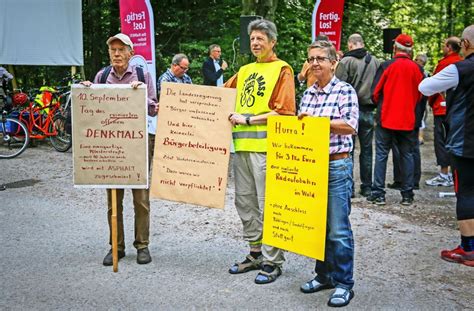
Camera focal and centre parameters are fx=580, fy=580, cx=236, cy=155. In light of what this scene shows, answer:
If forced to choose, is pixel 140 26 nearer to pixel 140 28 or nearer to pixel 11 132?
pixel 140 28

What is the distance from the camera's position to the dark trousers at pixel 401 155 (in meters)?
7.95

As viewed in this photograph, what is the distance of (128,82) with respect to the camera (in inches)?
207

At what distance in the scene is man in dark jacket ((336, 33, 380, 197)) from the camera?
827 centimetres

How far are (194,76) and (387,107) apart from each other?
7555 mm

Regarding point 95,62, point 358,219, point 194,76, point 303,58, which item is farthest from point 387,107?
point 95,62

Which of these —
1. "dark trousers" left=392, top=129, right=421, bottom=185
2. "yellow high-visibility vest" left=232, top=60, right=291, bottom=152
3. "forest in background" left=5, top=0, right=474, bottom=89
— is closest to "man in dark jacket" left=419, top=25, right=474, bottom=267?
"yellow high-visibility vest" left=232, top=60, right=291, bottom=152

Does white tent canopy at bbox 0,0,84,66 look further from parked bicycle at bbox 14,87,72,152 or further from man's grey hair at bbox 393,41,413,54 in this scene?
man's grey hair at bbox 393,41,413,54

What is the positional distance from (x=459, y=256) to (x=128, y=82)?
3518 mm

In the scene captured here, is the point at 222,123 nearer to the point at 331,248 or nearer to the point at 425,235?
the point at 331,248

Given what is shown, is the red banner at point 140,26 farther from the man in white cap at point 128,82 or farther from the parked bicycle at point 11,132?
the man in white cap at point 128,82

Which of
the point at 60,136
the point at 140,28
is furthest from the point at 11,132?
the point at 140,28

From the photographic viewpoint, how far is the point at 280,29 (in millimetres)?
13109

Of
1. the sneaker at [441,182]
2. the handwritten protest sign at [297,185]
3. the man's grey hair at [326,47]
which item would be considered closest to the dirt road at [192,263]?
the handwritten protest sign at [297,185]

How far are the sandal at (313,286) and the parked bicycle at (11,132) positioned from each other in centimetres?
836
